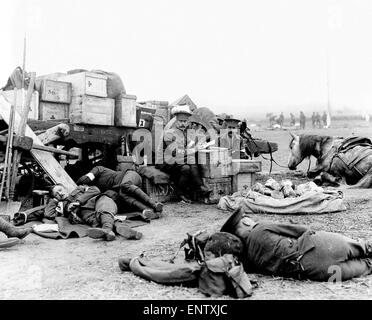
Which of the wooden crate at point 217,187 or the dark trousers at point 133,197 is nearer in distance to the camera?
the dark trousers at point 133,197

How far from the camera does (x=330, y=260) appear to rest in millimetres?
3592

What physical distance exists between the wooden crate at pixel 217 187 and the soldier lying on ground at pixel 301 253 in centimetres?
476

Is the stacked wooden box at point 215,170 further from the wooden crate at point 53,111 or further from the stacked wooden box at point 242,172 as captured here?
the wooden crate at point 53,111

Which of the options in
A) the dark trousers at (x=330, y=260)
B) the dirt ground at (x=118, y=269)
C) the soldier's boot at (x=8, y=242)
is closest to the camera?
the dirt ground at (x=118, y=269)

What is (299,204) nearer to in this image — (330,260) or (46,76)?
(330,260)

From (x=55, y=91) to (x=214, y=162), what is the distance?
138 inches

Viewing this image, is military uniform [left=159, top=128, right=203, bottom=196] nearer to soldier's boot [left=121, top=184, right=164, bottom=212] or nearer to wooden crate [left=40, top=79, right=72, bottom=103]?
soldier's boot [left=121, top=184, right=164, bottom=212]

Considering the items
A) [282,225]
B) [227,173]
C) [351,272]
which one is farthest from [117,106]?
[351,272]

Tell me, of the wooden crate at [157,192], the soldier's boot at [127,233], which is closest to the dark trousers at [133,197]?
the wooden crate at [157,192]

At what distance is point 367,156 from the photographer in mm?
9781

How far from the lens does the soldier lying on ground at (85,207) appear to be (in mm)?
6057

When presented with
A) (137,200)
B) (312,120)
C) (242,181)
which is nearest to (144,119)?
(242,181)
